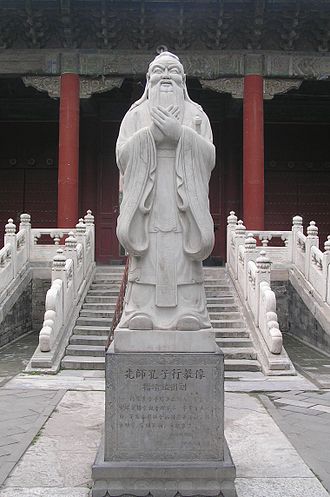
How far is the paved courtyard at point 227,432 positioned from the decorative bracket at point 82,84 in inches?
304

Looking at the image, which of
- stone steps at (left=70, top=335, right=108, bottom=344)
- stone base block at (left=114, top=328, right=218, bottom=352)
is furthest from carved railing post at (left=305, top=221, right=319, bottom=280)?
stone base block at (left=114, top=328, right=218, bottom=352)

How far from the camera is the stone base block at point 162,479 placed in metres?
3.40

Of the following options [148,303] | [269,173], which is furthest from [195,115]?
[269,173]

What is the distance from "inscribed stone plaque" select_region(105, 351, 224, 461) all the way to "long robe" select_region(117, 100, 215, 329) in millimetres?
268

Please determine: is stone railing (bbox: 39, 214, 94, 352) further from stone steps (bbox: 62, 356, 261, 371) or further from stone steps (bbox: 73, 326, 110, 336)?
stone steps (bbox: 62, 356, 261, 371)

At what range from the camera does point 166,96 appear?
3881 mm

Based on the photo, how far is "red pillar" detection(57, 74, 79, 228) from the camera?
12.9 meters

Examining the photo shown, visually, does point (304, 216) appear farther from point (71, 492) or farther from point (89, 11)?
point (71, 492)

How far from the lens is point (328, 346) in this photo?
30.5 feet

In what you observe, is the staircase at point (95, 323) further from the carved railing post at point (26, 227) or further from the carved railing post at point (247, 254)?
the carved railing post at point (247, 254)

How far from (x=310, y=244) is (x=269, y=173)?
22.1ft

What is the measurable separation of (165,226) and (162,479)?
5.13ft

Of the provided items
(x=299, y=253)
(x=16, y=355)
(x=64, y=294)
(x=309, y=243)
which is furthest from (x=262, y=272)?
(x=16, y=355)

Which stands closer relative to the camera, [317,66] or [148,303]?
[148,303]
